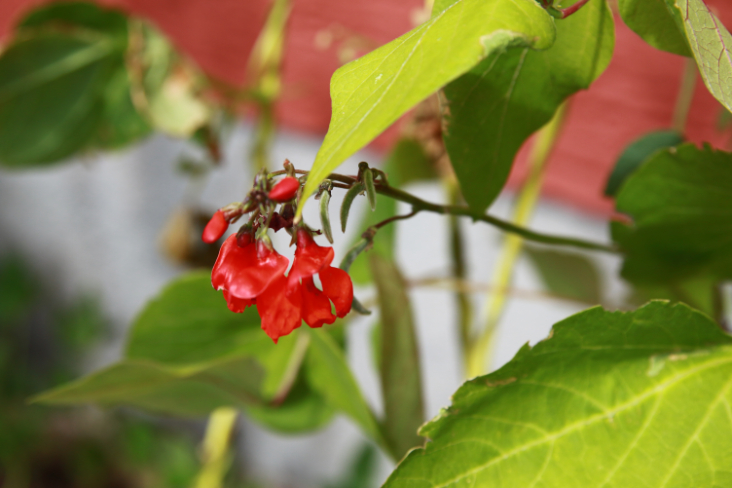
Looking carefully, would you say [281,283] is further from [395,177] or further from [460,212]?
[395,177]

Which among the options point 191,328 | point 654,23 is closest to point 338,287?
point 654,23

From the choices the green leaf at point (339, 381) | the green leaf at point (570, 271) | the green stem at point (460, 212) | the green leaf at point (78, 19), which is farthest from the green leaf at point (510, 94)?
the green leaf at point (78, 19)

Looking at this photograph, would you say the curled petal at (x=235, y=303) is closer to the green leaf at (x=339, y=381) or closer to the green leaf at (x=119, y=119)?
the green leaf at (x=339, y=381)

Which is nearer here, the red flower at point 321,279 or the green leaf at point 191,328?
the red flower at point 321,279

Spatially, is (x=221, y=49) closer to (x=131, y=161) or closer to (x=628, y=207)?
(x=131, y=161)

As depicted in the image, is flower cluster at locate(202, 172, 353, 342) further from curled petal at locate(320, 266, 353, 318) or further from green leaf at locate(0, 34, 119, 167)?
green leaf at locate(0, 34, 119, 167)
